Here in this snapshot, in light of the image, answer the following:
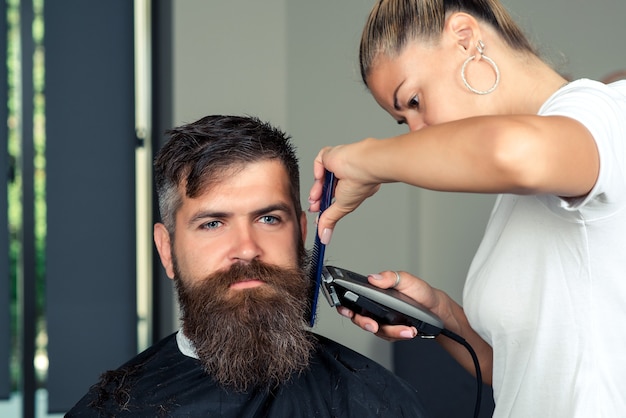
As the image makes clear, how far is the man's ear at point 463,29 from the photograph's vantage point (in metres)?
1.43

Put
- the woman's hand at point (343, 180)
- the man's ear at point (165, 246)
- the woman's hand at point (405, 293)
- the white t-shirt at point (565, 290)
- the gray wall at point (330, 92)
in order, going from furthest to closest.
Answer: the gray wall at point (330, 92) < the man's ear at point (165, 246) < the woman's hand at point (405, 293) < the woman's hand at point (343, 180) < the white t-shirt at point (565, 290)

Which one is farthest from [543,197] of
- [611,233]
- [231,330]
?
[231,330]

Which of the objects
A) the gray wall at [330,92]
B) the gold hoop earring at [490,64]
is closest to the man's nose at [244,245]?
the gold hoop earring at [490,64]

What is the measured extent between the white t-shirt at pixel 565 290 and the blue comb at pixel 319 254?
1.06 feet

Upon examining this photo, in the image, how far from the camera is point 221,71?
3500 millimetres

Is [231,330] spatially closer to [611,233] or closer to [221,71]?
[611,233]

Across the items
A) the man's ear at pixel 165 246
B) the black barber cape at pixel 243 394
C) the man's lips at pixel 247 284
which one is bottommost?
the black barber cape at pixel 243 394

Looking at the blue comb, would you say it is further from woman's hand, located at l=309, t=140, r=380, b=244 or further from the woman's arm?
the woman's arm

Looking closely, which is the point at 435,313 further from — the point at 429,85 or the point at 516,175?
the point at 516,175

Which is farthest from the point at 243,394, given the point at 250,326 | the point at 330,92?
the point at 330,92

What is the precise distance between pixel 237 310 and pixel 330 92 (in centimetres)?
184

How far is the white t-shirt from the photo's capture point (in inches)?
46.8

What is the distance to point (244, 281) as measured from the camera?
1.85 metres

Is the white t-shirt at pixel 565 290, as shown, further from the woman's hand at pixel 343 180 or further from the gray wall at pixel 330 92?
the gray wall at pixel 330 92
